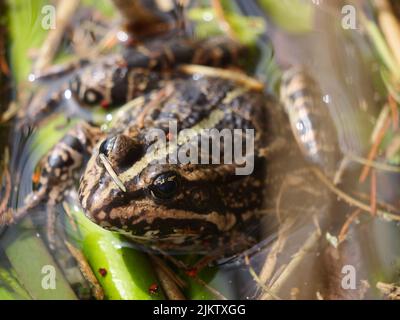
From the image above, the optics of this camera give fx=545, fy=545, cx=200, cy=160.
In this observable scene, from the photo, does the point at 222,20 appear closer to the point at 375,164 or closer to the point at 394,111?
the point at 394,111

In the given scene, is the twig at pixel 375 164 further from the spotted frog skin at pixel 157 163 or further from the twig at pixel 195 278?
the twig at pixel 195 278

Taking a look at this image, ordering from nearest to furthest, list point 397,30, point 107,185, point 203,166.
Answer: point 107,185
point 203,166
point 397,30

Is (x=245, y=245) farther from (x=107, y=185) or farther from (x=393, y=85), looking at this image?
(x=393, y=85)

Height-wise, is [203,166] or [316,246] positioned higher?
[203,166]

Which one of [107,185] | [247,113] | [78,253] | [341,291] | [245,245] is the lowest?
[341,291]

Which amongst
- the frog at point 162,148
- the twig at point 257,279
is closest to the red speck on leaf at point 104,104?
the frog at point 162,148

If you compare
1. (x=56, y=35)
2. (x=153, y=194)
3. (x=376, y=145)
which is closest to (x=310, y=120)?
(x=376, y=145)

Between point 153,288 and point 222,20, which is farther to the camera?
point 222,20

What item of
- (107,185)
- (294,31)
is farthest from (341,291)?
(294,31)
